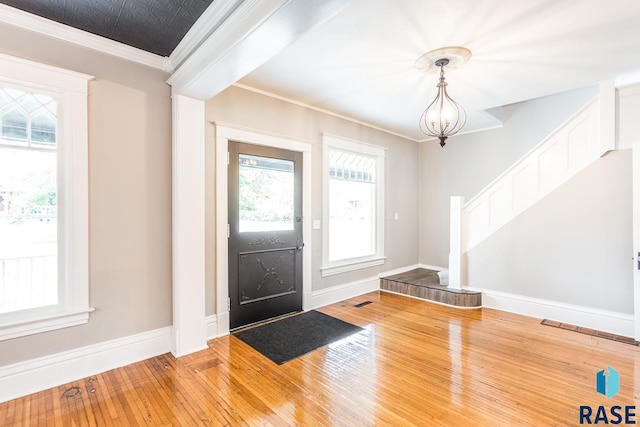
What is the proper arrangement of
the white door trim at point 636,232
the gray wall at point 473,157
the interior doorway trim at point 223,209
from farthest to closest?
the gray wall at point 473,157, the interior doorway trim at point 223,209, the white door trim at point 636,232

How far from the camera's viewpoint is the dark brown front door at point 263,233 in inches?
134

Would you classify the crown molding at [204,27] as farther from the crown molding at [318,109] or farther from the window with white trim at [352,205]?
the window with white trim at [352,205]

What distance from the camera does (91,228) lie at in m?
2.49

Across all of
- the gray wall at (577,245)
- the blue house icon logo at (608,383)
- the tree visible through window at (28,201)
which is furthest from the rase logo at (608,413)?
the tree visible through window at (28,201)

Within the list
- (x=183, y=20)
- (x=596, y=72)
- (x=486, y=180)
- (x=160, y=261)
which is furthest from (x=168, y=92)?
(x=486, y=180)

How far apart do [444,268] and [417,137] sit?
2.63 meters

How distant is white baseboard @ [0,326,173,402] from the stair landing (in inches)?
133

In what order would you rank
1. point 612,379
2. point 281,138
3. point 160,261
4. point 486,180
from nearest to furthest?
point 612,379, point 160,261, point 281,138, point 486,180

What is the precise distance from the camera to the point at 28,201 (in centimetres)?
231

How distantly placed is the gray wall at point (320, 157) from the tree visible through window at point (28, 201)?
1.26 meters

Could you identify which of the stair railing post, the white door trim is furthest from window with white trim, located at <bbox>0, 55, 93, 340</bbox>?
the white door trim

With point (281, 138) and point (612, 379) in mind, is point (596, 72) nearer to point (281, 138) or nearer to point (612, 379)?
point (612, 379)

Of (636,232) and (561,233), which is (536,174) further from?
(636,232)

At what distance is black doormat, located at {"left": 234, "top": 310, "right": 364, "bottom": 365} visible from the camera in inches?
114
